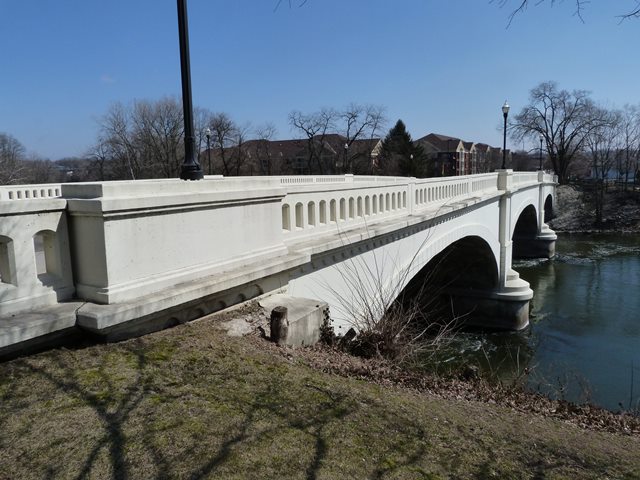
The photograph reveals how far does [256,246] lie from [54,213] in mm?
2216

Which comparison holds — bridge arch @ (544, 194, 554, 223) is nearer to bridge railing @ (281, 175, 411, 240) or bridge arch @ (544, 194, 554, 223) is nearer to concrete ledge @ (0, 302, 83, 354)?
bridge railing @ (281, 175, 411, 240)

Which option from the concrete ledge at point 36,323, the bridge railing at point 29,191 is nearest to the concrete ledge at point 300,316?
the concrete ledge at point 36,323

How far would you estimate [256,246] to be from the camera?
5891mm

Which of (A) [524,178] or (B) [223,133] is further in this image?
(B) [223,133]

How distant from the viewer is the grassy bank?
2.96 m

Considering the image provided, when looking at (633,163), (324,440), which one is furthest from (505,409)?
(633,163)

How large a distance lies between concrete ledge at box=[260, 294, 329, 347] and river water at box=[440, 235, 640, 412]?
3595 mm

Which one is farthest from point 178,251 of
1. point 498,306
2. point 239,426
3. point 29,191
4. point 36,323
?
point 498,306

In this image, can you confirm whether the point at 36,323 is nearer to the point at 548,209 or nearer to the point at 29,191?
the point at 29,191

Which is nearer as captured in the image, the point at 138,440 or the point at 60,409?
the point at 138,440

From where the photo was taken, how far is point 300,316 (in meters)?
5.73

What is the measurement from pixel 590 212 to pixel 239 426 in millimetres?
61264

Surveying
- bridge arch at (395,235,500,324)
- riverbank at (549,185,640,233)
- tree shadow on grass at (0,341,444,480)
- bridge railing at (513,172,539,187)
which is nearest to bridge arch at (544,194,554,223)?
riverbank at (549,185,640,233)

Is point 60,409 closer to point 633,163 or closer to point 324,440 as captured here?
A: point 324,440
